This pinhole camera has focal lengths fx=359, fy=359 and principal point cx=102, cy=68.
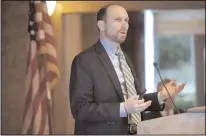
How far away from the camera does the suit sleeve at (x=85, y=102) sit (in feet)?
2.64

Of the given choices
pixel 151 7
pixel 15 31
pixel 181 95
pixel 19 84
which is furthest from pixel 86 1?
pixel 181 95

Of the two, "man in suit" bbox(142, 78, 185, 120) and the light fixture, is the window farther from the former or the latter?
"man in suit" bbox(142, 78, 185, 120)

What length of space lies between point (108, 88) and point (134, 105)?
3.5 inches

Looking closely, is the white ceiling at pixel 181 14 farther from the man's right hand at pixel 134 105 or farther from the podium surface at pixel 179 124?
the man's right hand at pixel 134 105

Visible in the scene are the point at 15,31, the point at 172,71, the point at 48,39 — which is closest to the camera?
the point at 48,39

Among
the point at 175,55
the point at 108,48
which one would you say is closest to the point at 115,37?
the point at 108,48

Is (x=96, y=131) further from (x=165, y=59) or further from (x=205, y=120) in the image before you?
(x=165, y=59)

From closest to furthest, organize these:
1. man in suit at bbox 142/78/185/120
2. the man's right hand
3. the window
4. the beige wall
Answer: the man's right hand, man in suit at bbox 142/78/185/120, the beige wall, the window

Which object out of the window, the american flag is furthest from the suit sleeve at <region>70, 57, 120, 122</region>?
the window

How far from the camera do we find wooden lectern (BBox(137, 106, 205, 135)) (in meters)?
0.93

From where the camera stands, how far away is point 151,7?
2.35m

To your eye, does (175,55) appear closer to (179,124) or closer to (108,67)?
(179,124)

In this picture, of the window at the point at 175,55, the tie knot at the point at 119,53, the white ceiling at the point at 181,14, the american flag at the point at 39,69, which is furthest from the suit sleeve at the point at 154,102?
the white ceiling at the point at 181,14

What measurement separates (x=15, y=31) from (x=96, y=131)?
1.10 metres
